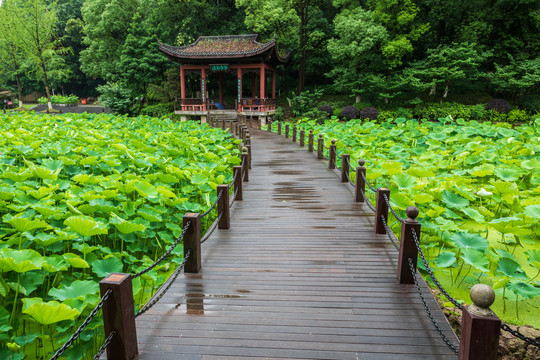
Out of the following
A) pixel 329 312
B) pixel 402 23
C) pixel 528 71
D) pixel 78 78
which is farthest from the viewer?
pixel 78 78

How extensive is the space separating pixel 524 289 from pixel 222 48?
2109cm

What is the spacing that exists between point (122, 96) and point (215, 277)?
21507 millimetres

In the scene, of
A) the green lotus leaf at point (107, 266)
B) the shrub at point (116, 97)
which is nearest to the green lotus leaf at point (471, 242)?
the green lotus leaf at point (107, 266)

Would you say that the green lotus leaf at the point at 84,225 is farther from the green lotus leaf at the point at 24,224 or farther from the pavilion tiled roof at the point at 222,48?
the pavilion tiled roof at the point at 222,48

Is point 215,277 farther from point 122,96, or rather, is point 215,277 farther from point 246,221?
point 122,96

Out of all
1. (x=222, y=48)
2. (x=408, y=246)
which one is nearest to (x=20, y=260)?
(x=408, y=246)

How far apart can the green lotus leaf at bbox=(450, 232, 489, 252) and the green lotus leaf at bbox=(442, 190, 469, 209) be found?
109 centimetres

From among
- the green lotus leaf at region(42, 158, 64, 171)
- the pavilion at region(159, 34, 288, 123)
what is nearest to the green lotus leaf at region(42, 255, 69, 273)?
the green lotus leaf at region(42, 158, 64, 171)

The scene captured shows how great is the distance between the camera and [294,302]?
117 inches

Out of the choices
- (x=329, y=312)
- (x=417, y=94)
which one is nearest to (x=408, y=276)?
(x=329, y=312)

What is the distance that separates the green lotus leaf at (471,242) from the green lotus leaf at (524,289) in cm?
49

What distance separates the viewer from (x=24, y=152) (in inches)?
238

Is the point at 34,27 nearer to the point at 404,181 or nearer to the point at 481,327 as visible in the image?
the point at 404,181

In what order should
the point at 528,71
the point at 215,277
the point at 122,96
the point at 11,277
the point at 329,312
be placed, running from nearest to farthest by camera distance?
the point at 329,312 < the point at 11,277 < the point at 215,277 < the point at 528,71 < the point at 122,96
